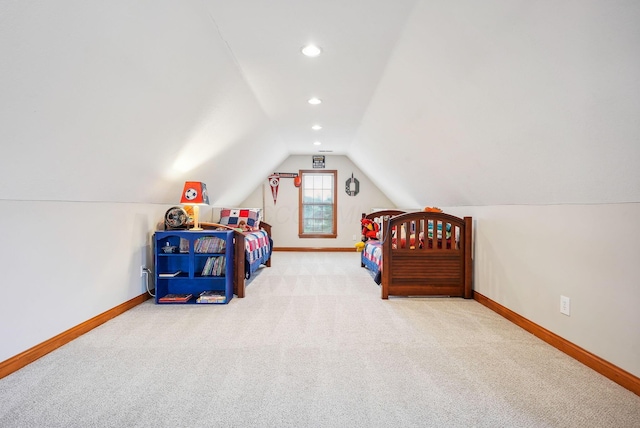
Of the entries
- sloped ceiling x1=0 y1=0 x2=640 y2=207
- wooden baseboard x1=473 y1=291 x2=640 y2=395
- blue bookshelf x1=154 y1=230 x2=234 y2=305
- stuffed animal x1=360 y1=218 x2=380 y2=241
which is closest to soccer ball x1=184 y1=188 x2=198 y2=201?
sloped ceiling x1=0 y1=0 x2=640 y2=207

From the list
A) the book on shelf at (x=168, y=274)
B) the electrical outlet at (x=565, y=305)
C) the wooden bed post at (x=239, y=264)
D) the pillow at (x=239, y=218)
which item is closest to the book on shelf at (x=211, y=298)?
the wooden bed post at (x=239, y=264)

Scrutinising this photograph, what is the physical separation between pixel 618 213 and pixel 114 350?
121 inches

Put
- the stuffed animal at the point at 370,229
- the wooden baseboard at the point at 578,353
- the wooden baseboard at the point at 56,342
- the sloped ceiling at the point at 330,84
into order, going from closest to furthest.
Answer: the sloped ceiling at the point at 330,84 < the wooden baseboard at the point at 578,353 < the wooden baseboard at the point at 56,342 < the stuffed animal at the point at 370,229

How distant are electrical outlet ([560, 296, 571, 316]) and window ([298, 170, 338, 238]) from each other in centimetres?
524

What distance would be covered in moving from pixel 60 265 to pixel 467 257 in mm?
3489

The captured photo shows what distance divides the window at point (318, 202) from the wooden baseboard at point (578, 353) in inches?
183

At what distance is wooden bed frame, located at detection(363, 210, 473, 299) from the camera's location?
337 centimetres

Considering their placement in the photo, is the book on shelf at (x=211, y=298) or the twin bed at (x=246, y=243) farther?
the twin bed at (x=246, y=243)

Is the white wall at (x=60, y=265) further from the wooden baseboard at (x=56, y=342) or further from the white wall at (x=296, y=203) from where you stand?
the white wall at (x=296, y=203)

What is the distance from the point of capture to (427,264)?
3.39 m

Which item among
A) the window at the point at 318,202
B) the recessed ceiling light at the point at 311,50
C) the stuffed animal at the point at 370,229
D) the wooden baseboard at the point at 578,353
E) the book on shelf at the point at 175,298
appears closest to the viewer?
the wooden baseboard at the point at 578,353

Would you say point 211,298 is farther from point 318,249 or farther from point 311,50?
point 318,249

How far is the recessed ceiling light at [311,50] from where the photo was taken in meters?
2.46

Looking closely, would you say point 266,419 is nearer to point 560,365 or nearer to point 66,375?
point 66,375
